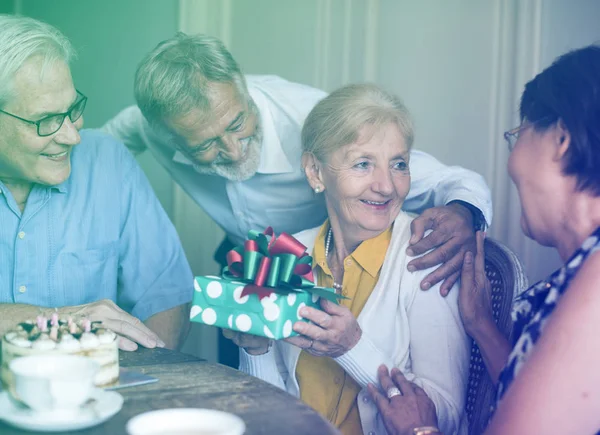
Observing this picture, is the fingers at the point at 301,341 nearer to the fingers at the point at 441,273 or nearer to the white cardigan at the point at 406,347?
the white cardigan at the point at 406,347

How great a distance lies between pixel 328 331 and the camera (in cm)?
182

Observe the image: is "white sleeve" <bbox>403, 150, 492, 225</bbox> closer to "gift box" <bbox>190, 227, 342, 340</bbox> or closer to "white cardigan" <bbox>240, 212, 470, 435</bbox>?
"white cardigan" <bbox>240, 212, 470, 435</bbox>

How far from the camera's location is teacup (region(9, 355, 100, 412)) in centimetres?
113

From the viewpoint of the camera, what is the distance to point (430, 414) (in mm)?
1765

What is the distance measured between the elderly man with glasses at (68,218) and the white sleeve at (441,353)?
26.1 inches

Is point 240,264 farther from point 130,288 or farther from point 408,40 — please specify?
point 408,40

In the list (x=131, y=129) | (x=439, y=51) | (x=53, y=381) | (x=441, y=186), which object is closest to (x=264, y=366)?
(x=441, y=186)

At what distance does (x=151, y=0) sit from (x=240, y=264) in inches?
94.7

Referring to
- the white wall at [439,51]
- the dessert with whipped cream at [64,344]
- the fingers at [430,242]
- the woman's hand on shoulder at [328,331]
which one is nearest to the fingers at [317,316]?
the woman's hand on shoulder at [328,331]

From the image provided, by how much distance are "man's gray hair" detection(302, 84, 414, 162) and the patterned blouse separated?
2.50ft

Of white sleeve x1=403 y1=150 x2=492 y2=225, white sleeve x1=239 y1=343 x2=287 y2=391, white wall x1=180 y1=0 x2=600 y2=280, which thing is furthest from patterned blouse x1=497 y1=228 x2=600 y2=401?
white wall x1=180 y1=0 x2=600 y2=280

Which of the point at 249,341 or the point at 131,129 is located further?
the point at 131,129

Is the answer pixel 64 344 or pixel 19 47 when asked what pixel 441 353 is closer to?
pixel 64 344

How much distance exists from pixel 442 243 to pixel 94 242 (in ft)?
3.47
